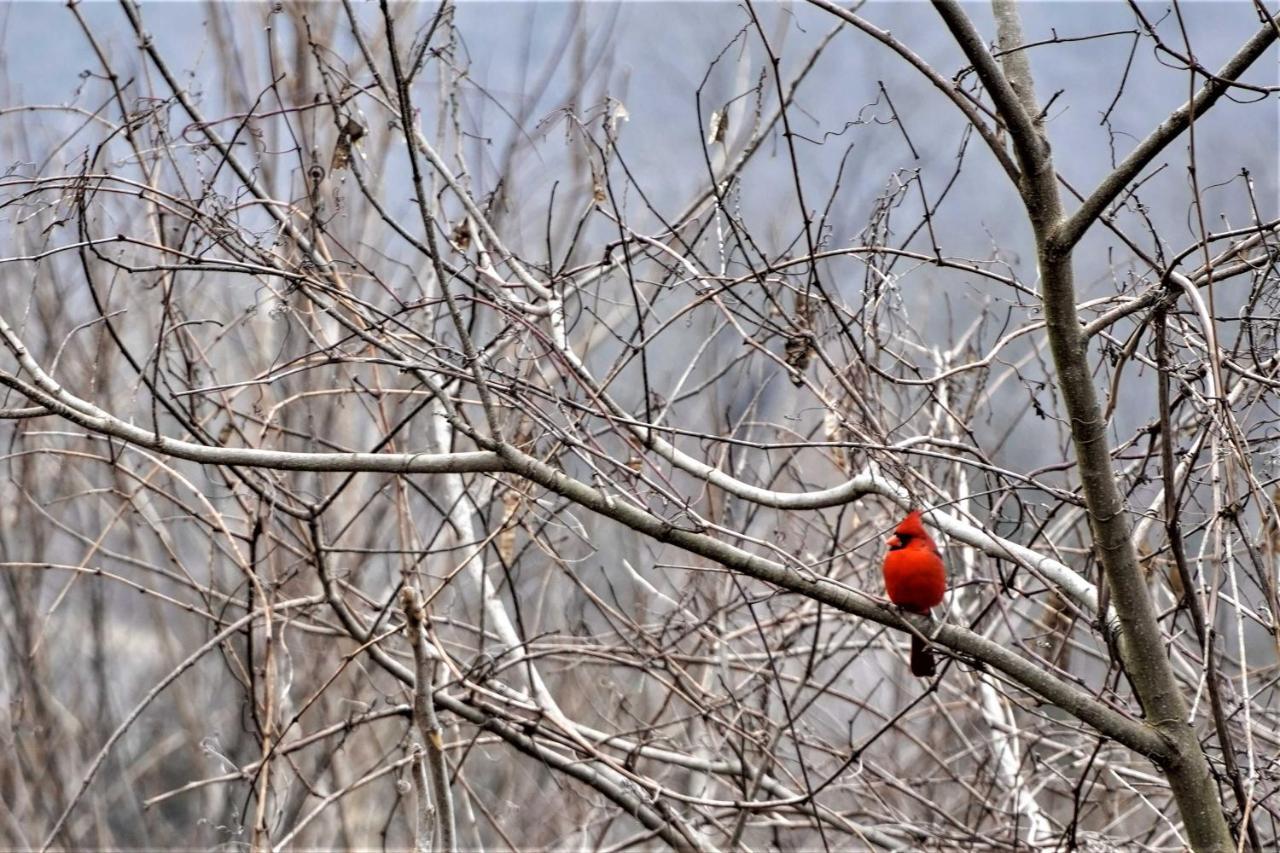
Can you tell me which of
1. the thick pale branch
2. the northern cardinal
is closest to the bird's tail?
the northern cardinal

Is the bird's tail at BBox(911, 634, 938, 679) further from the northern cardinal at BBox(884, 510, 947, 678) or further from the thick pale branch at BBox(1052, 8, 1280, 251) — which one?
the thick pale branch at BBox(1052, 8, 1280, 251)

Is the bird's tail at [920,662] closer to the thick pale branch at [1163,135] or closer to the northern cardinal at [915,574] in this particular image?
the northern cardinal at [915,574]

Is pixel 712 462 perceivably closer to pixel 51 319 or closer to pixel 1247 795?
pixel 1247 795

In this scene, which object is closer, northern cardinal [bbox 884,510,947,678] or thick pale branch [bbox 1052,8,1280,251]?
thick pale branch [bbox 1052,8,1280,251]

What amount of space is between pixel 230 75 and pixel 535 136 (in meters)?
4.08

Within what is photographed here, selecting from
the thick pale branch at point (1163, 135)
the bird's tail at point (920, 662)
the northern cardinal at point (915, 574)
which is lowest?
the bird's tail at point (920, 662)

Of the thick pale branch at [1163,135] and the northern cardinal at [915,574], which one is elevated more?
the thick pale branch at [1163,135]

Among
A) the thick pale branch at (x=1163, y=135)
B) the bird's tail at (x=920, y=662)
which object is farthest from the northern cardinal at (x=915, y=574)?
the thick pale branch at (x=1163, y=135)

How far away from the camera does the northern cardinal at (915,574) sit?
294 cm

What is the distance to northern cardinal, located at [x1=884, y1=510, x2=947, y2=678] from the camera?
9.64 ft

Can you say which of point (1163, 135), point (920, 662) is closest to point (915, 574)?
point (920, 662)

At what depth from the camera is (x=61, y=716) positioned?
277 inches

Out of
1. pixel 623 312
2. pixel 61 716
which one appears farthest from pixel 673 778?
pixel 61 716

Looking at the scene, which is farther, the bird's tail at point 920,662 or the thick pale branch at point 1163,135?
the bird's tail at point 920,662
